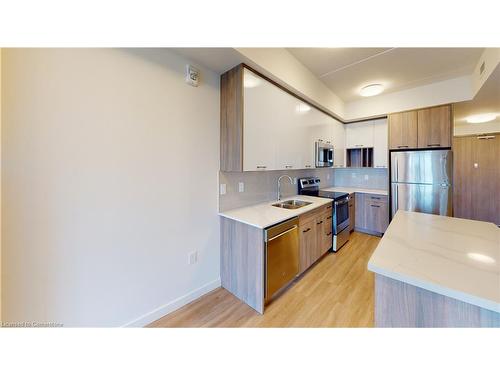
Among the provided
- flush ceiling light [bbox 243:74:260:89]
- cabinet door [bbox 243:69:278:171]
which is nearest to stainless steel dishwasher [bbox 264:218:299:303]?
cabinet door [bbox 243:69:278:171]

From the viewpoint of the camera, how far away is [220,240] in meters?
2.19

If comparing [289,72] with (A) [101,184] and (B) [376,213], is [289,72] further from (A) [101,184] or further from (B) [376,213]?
(B) [376,213]

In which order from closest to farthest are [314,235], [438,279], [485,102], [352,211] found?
[438,279] < [314,235] < [485,102] < [352,211]

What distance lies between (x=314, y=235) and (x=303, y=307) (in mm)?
906

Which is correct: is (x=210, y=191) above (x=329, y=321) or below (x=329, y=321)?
above

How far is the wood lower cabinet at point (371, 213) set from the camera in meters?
3.57

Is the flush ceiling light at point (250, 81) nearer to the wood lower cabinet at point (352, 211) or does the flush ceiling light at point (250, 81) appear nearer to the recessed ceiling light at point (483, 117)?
the wood lower cabinet at point (352, 211)

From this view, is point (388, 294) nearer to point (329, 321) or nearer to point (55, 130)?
point (329, 321)

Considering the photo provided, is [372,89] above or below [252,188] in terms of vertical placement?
above

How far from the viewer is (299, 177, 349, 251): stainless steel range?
2.98 meters

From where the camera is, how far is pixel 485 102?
2.92m

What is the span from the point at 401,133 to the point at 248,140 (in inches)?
125

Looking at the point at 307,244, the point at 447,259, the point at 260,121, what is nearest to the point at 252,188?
the point at 260,121

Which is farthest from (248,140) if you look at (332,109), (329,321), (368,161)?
(368,161)
